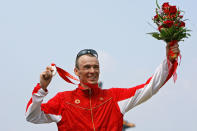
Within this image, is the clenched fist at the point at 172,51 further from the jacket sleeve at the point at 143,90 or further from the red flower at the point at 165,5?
the red flower at the point at 165,5

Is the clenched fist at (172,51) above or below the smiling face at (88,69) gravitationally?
above

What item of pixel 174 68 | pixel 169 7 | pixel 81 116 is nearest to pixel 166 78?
pixel 174 68

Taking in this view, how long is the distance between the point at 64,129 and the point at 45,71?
44.8 inches

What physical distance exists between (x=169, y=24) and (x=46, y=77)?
221cm

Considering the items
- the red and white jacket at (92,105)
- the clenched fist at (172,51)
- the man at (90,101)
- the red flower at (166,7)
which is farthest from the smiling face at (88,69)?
the red flower at (166,7)

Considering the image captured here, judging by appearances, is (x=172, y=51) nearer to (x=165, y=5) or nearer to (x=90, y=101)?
(x=165, y=5)

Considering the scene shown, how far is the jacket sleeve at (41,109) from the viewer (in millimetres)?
6301

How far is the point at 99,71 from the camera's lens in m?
6.86

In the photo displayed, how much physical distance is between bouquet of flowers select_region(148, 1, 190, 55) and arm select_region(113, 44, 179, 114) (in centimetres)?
16

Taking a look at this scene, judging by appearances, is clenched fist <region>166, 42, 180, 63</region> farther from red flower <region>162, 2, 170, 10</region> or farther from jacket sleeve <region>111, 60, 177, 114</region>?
red flower <region>162, 2, 170, 10</region>

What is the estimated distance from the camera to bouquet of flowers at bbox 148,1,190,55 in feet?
20.3

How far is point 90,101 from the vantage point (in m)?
6.83

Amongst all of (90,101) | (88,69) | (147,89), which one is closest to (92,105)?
(90,101)

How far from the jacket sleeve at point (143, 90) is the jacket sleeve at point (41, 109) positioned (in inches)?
43.8
